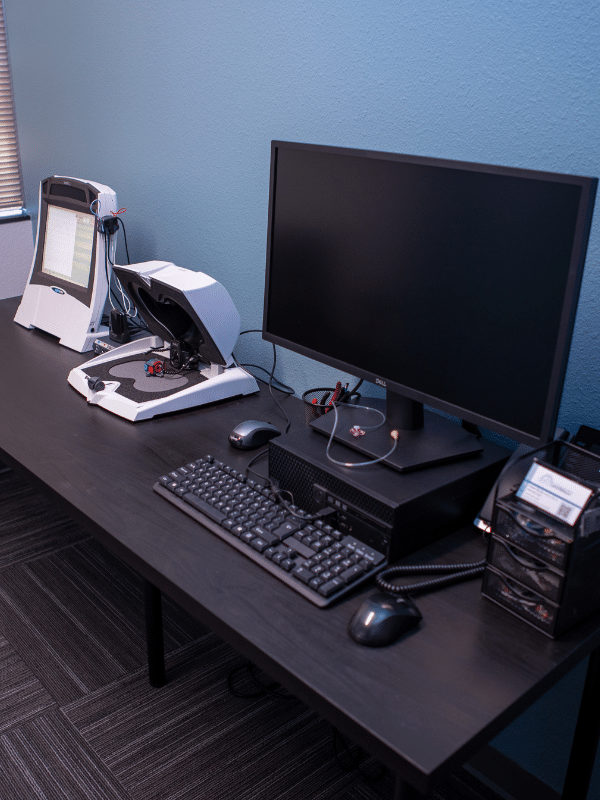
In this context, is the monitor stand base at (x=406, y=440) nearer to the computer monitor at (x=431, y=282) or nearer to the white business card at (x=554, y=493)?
the computer monitor at (x=431, y=282)

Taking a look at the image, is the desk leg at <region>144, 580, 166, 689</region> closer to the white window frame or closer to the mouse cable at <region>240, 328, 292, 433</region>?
the mouse cable at <region>240, 328, 292, 433</region>

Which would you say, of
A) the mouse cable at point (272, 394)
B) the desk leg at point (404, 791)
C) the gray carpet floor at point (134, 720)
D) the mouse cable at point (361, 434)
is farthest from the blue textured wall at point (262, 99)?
the desk leg at point (404, 791)

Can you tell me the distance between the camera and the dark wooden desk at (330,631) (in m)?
0.85

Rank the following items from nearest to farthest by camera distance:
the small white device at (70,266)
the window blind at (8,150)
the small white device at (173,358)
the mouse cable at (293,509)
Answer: the mouse cable at (293,509)
the small white device at (173,358)
the small white device at (70,266)
the window blind at (8,150)

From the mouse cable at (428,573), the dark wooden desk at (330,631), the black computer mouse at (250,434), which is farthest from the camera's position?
the black computer mouse at (250,434)

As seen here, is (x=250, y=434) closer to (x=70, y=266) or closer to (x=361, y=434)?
(x=361, y=434)

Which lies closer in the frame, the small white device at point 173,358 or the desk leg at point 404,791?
the desk leg at point 404,791

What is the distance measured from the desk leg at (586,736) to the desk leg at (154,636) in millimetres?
872

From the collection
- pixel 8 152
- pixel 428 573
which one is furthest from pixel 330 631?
pixel 8 152

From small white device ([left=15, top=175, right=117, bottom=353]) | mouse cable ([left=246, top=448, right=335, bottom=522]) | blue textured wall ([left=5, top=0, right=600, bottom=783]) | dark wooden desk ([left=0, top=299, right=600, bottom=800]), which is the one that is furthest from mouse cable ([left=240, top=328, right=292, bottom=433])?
small white device ([left=15, top=175, right=117, bottom=353])

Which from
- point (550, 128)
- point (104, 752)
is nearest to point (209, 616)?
point (104, 752)

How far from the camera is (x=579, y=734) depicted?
1.22 metres

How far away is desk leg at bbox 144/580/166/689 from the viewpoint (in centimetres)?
163

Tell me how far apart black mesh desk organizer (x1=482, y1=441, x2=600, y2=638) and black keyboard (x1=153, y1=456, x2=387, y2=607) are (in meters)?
0.18
